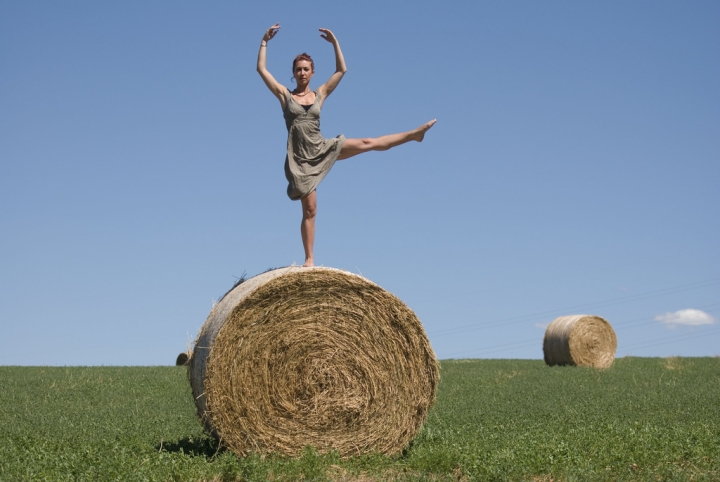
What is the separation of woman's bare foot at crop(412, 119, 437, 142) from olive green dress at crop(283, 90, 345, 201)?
87 centimetres

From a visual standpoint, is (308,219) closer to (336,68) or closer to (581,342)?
(336,68)

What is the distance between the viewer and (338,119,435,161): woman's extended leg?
30.5ft

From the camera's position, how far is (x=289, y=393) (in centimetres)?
846

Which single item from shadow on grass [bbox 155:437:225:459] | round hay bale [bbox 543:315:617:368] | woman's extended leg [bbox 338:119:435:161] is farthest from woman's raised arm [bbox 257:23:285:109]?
round hay bale [bbox 543:315:617:368]

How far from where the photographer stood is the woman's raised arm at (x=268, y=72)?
927 centimetres

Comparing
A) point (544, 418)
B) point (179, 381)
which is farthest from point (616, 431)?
point (179, 381)

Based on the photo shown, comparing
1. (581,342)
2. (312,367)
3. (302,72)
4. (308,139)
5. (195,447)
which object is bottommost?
(581,342)

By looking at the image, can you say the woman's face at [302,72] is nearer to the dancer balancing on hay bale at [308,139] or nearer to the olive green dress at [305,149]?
the dancer balancing on hay bale at [308,139]

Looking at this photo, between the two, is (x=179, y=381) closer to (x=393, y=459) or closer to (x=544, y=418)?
(x=544, y=418)

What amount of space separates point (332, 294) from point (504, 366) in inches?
665

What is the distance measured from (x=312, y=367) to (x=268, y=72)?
3331 mm

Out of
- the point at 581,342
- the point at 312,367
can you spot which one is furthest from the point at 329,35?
the point at 581,342

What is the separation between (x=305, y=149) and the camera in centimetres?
913

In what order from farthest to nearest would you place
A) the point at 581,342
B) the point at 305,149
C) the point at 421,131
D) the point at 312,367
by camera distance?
the point at 581,342 < the point at 421,131 < the point at 305,149 < the point at 312,367
